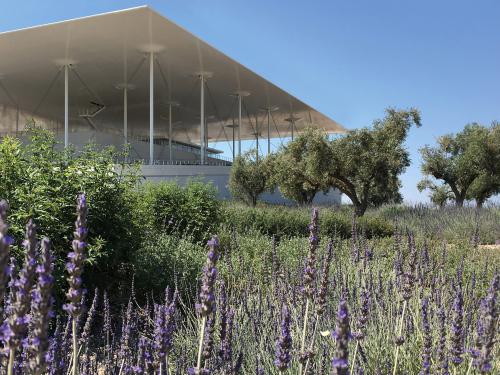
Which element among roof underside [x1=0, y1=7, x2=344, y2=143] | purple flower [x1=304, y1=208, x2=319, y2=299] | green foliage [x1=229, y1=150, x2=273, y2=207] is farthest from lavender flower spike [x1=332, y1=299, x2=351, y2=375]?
green foliage [x1=229, y1=150, x2=273, y2=207]

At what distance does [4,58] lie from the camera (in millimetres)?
29594

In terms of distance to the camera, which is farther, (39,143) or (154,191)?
(154,191)

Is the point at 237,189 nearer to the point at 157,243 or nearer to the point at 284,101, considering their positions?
the point at 284,101

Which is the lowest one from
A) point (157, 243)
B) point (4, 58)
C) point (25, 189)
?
point (157, 243)

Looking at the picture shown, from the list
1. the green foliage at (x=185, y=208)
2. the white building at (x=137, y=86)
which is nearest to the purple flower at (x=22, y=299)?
the green foliage at (x=185, y=208)

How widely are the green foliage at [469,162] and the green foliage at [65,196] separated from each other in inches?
905

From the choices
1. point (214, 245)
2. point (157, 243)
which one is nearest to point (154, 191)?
point (157, 243)

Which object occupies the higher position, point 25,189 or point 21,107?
point 21,107

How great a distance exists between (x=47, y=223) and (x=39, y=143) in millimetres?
1432

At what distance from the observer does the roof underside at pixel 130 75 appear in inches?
1016

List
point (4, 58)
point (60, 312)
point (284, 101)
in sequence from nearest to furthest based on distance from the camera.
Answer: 1. point (60, 312)
2. point (4, 58)
3. point (284, 101)

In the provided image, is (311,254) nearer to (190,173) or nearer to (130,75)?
(190,173)

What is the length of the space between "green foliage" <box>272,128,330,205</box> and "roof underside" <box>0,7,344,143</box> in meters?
9.04

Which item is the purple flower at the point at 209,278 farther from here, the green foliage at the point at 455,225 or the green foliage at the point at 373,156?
the green foliage at the point at 373,156
